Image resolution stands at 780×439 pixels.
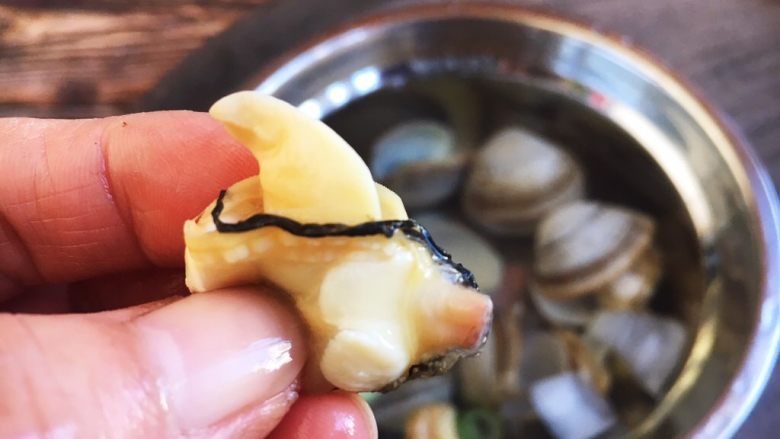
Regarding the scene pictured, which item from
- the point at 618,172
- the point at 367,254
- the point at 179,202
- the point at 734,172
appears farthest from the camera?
the point at 618,172

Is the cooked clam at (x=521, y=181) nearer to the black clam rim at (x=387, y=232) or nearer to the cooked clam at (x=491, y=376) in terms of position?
the cooked clam at (x=491, y=376)

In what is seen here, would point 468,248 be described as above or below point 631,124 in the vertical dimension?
below

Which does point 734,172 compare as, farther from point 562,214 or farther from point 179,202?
point 179,202

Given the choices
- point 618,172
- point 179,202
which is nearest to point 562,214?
point 618,172

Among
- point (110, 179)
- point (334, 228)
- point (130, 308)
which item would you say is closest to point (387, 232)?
point (334, 228)

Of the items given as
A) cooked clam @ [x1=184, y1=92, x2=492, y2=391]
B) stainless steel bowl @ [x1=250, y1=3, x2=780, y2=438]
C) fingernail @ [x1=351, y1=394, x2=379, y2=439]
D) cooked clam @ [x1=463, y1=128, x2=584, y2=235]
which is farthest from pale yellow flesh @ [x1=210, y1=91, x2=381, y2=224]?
cooked clam @ [x1=463, y1=128, x2=584, y2=235]

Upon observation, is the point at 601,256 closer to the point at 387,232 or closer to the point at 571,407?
the point at 571,407

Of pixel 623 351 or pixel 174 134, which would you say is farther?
pixel 623 351

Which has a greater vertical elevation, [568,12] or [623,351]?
[568,12]
